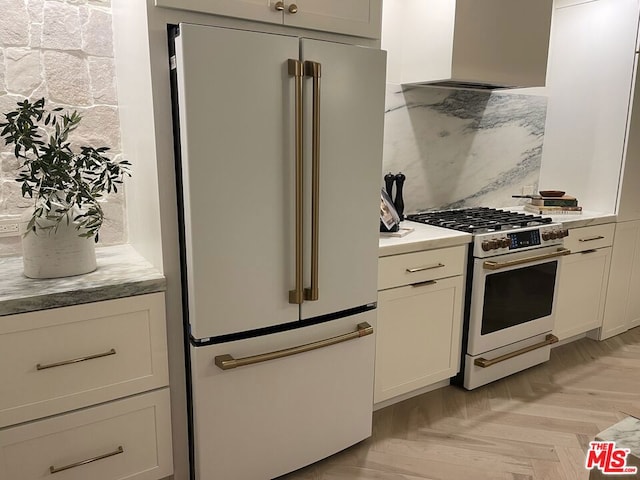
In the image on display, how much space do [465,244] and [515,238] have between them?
0.32m

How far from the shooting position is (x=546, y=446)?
2275mm

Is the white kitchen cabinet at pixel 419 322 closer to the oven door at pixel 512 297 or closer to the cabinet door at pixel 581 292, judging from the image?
the oven door at pixel 512 297

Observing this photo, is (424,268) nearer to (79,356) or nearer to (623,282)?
(79,356)

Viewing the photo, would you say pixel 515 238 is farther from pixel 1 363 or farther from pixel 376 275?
pixel 1 363

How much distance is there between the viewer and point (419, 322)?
8.00 feet

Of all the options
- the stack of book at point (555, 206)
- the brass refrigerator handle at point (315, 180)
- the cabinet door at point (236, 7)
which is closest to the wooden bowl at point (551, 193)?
the stack of book at point (555, 206)

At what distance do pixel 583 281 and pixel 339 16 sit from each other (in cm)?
239

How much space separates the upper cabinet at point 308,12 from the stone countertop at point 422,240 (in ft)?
2.88

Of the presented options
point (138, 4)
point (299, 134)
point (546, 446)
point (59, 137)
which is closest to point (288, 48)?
point (299, 134)

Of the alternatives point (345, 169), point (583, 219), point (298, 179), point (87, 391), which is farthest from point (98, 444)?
point (583, 219)

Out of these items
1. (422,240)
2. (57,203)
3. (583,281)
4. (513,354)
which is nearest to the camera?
(57,203)

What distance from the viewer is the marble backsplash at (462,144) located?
2895 mm

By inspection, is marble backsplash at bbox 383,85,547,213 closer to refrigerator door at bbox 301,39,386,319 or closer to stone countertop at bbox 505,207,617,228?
stone countertop at bbox 505,207,617,228

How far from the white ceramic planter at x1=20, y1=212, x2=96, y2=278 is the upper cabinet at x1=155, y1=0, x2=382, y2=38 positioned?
79 centimetres
